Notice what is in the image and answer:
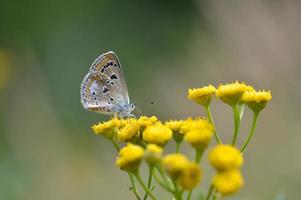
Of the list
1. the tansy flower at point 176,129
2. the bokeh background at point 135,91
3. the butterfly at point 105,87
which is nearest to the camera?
the tansy flower at point 176,129

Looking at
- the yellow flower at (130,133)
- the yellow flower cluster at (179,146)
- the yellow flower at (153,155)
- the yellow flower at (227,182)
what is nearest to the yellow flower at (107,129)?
the yellow flower cluster at (179,146)

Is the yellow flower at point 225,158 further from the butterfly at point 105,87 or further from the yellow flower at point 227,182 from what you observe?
the butterfly at point 105,87

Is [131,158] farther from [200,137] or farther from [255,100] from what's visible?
[255,100]

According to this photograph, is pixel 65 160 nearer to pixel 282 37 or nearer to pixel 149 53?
pixel 282 37

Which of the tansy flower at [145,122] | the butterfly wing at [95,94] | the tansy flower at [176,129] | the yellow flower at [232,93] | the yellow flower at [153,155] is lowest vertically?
the yellow flower at [153,155]

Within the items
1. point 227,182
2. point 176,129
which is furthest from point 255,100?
point 227,182

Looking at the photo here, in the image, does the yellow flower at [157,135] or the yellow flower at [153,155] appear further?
the yellow flower at [157,135]
